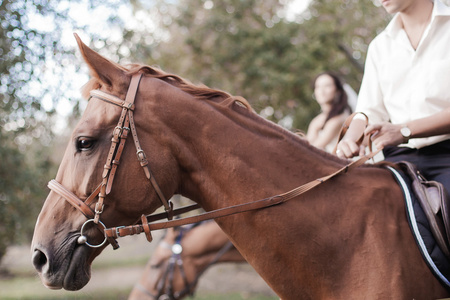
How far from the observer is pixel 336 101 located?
6.20 metres

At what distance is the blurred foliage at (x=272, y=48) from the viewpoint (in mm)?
13547

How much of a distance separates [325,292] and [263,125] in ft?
3.17

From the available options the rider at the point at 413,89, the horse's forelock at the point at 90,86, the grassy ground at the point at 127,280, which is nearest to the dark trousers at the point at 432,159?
the rider at the point at 413,89

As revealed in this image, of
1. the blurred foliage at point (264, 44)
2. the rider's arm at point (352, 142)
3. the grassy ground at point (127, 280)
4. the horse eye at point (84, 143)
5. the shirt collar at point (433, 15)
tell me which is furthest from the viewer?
the blurred foliage at point (264, 44)

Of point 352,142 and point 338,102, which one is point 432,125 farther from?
point 338,102

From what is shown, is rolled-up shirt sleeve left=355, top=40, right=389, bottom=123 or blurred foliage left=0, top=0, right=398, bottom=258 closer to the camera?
rolled-up shirt sleeve left=355, top=40, right=389, bottom=123

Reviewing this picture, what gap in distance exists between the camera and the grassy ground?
28.3 ft

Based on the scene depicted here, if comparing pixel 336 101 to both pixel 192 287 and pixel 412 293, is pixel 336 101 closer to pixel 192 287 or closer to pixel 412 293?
pixel 192 287

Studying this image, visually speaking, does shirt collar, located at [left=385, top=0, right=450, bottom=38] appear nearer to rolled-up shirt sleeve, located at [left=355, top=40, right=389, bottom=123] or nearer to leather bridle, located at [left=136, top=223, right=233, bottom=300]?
rolled-up shirt sleeve, located at [left=355, top=40, right=389, bottom=123]

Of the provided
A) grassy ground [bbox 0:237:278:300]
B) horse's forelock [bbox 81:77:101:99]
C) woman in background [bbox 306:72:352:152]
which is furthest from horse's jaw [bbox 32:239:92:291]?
grassy ground [bbox 0:237:278:300]

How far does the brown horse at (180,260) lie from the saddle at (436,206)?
3095mm

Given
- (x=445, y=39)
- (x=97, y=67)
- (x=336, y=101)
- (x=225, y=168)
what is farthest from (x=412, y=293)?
(x=336, y=101)

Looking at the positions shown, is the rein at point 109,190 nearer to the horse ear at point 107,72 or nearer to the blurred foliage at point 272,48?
the horse ear at point 107,72

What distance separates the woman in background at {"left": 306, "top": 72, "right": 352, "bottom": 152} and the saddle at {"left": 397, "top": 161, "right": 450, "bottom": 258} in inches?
139
